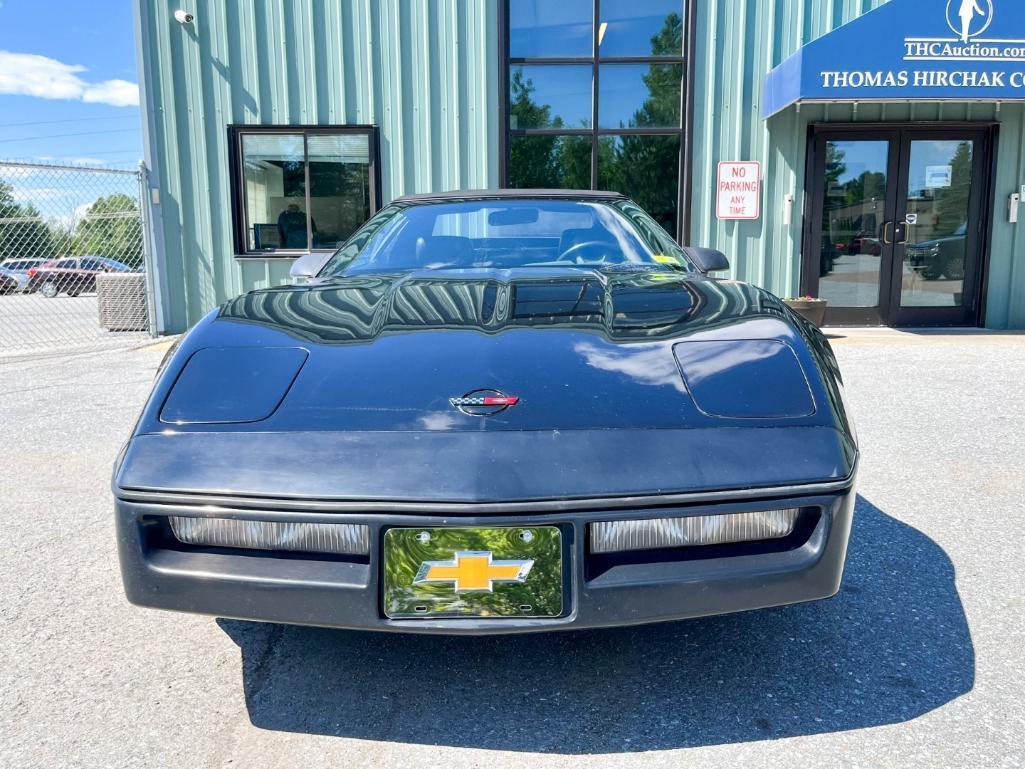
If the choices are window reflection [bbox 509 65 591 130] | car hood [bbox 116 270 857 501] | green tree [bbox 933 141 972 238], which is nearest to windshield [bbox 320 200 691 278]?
car hood [bbox 116 270 857 501]

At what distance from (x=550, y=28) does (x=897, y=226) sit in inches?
187

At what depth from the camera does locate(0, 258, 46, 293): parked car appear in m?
9.04

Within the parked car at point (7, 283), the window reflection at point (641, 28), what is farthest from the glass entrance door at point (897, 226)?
the parked car at point (7, 283)

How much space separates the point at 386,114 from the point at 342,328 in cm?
768

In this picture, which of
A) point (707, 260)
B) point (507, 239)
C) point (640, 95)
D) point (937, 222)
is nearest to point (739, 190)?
point (640, 95)

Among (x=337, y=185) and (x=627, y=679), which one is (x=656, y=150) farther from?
(x=627, y=679)

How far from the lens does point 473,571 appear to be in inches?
61.7

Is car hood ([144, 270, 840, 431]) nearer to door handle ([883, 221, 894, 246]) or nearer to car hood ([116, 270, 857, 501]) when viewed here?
car hood ([116, 270, 857, 501])

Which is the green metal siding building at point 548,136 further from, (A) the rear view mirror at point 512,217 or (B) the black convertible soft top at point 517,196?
(A) the rear view mirror at point 512,217

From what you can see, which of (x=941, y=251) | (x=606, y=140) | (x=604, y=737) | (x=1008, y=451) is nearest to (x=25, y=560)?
(x=604, y=737)

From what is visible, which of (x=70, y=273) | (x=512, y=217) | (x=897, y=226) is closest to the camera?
(x=512, y=217)

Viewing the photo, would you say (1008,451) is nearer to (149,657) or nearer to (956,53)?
(149,657)

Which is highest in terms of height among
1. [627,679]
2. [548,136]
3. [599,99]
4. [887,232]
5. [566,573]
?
[599,99]

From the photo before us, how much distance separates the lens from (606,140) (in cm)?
937
